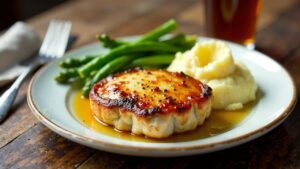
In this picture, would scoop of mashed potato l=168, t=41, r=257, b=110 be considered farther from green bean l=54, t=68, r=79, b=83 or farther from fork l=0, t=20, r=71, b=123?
fork l=0, t=20, r=71, b=123

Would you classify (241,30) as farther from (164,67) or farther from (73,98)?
→ (73,98)

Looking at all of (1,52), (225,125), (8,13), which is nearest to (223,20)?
(225,125)

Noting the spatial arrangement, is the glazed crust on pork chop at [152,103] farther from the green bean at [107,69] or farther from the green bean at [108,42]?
the green bean at [108,42]

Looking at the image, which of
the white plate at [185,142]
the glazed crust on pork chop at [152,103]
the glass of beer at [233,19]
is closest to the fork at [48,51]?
the white plate at [185,142]

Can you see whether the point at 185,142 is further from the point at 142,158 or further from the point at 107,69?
the point at 107,69

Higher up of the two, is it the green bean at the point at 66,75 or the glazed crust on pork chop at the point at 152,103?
the glazed crust on pork chop at the point at 152,103
